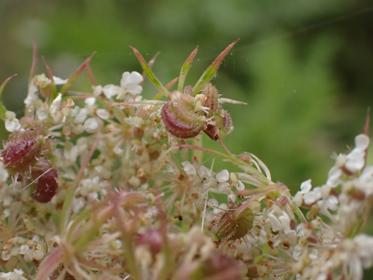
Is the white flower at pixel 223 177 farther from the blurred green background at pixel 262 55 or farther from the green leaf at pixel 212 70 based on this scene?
the blurred green background at pixel 262 55

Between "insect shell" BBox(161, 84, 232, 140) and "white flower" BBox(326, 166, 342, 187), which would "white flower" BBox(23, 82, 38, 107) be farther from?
"white flower" BBox(326, 166, 342, 187)

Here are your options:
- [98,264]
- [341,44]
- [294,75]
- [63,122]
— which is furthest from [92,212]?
[341,44]

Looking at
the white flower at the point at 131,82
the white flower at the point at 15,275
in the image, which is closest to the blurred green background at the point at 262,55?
the white flower at the point at 131,82

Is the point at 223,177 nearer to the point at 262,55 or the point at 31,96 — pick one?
the point at 31,96

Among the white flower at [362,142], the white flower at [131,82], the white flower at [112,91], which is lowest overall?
the white flower at [362,142]

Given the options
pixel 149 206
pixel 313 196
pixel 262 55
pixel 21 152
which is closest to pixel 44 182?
pixel 21 152

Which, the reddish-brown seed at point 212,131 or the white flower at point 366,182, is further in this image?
the reddish-brown seed at point 212,131

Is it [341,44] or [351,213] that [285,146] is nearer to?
[341,44]
